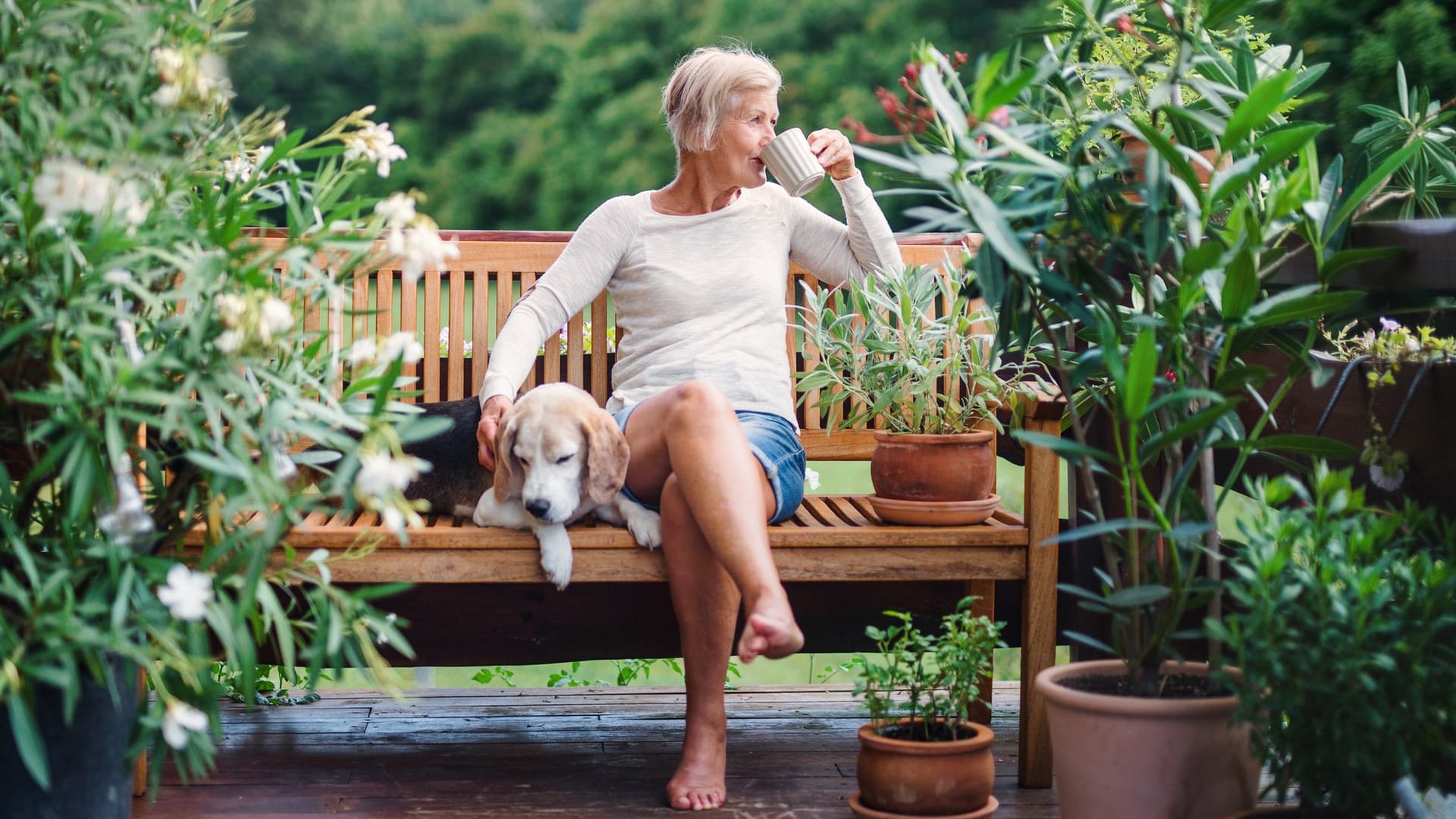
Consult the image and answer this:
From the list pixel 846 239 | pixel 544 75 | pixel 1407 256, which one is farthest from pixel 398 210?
Result: pixel 544 75

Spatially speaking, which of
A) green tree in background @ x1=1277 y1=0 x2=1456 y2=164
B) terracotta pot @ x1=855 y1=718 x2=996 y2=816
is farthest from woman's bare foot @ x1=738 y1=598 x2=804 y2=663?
green tree in background @ x1=1277 y1=0 x2=1456 y2=164

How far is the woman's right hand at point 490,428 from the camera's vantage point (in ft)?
8.28

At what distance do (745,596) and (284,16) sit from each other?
467 inches

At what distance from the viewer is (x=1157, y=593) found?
1.85 m

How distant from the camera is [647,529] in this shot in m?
2.38

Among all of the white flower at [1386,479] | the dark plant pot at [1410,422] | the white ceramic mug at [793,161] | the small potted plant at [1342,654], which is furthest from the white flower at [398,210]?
the white flower at [1386,479]

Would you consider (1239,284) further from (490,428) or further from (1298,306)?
(490,428)

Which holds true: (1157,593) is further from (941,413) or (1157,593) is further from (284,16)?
(284,16)

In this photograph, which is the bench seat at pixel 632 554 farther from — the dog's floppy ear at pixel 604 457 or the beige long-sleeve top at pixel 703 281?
the beige long-sleeve top at pixel 703 281

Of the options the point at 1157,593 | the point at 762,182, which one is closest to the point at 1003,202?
the point at 1157,593

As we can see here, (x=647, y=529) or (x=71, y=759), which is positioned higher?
(x=647, y=529)

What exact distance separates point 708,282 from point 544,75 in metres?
10.7

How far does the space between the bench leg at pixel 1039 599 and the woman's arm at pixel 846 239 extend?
0.53 meters

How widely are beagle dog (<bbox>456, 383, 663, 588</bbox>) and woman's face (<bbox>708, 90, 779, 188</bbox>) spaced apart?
0.63 m
